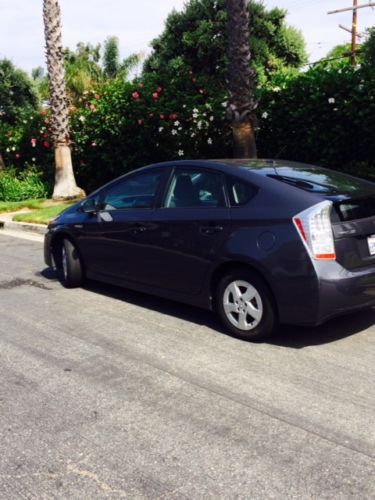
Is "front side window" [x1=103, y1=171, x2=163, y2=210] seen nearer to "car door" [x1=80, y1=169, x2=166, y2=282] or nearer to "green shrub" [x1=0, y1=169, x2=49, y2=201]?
"car door" [x1=80, y1=169, x2=166, y2=282]

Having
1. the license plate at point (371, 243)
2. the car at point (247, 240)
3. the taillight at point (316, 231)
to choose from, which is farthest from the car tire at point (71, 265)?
the license plate at point (371, 243)

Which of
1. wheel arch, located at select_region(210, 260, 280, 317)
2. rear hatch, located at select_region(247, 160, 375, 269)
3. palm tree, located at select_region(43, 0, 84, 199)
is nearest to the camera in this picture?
rear hatch, located at select_region(247, 160, 375, 269)

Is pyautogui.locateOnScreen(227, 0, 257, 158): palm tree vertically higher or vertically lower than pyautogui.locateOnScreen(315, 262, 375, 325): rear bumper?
higher

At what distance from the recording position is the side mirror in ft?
21.9

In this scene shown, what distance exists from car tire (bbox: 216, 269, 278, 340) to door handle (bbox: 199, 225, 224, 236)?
0.40 meters

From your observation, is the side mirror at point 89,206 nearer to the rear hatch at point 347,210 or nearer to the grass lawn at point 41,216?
the rear hatch at point 347,210

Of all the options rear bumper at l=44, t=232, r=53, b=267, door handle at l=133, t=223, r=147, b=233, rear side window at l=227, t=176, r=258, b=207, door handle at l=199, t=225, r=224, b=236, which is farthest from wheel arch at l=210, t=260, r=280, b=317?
rear bumper at l=44, t=232, r=53, b=267

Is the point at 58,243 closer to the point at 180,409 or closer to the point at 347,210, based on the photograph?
the point at 347,210

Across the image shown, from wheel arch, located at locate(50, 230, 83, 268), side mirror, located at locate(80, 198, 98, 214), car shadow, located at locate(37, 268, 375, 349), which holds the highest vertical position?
side mirror, located at locate(80, 198, 98, 214)

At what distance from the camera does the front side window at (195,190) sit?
5289mm

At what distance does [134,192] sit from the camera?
6211 mm

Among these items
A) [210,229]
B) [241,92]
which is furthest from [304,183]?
[241,92]

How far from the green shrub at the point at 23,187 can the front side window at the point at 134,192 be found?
439 inches

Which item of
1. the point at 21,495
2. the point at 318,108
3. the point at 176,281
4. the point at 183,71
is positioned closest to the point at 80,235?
the point at 176,281
